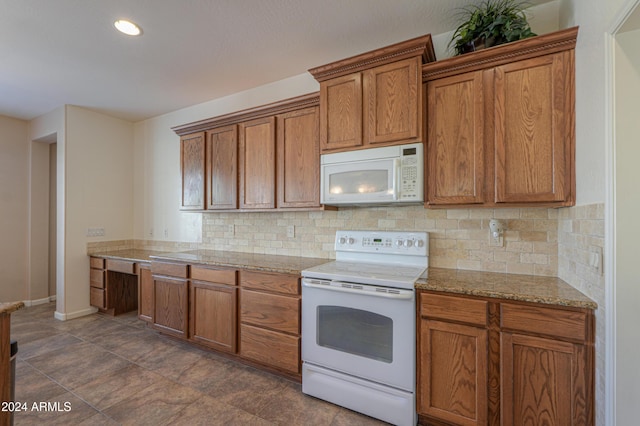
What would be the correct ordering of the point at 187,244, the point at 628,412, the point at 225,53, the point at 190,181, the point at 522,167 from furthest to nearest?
the point at 187,244, the point at 190,181, the point at 225,53, the point at 522,167, the point at 628,412

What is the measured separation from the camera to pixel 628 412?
1190 mm

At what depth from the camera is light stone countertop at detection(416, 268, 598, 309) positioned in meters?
1.43

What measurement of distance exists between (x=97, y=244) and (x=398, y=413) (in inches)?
166

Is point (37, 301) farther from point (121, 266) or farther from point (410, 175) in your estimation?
point (410, 175)

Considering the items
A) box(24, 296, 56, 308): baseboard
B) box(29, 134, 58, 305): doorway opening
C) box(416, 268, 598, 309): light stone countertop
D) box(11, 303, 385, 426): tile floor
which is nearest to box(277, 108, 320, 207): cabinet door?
box(416, 268, 598, 309): light stone countertop

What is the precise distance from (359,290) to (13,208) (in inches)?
200

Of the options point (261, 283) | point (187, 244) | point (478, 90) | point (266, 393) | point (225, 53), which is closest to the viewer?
point (478, 90)

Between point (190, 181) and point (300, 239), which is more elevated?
point (190, 181)

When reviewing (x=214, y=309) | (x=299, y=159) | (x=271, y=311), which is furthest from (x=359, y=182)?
(x=214, y=309)

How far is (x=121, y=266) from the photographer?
3.55m

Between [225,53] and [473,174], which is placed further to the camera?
[225,53]

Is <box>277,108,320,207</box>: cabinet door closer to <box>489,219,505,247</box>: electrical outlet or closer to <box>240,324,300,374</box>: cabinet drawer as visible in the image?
<box>240,324,300,374</box>: cabinet drawer

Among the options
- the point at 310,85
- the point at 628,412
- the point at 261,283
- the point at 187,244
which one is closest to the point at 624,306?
the point at 628,412

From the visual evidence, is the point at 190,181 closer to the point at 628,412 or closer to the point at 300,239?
the point at 300,239
